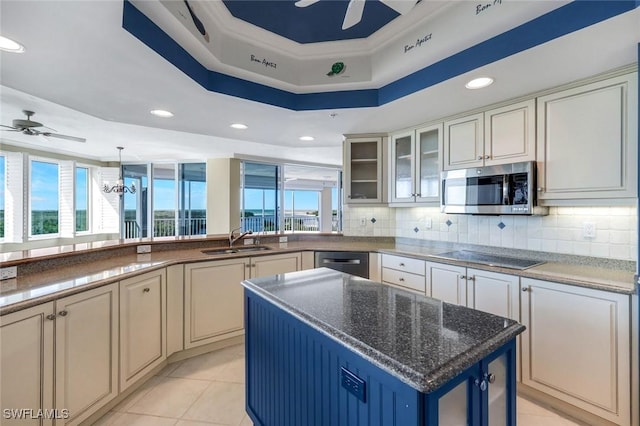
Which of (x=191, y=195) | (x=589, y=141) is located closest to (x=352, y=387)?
(x=589, y=141)

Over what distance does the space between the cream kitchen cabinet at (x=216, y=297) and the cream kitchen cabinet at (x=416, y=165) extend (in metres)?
1.64

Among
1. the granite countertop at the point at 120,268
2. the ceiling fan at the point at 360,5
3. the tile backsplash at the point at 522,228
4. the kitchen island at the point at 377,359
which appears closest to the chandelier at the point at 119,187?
the granite countertop at the point at 120,268

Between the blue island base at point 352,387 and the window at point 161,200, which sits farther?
the window at point 161,200

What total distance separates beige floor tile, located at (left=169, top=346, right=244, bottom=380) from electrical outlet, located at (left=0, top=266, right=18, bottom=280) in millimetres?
1275

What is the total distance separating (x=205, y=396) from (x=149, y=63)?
7.32 feet

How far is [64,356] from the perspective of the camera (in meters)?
1.50

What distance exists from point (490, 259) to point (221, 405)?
2337 millimetres

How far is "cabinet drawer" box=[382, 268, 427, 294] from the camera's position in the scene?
258 centimetres

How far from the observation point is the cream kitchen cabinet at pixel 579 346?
158 cm

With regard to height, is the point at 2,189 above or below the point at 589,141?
below

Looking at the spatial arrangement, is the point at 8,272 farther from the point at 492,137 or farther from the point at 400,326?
the point at 492,137

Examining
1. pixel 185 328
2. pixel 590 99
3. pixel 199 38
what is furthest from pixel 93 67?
pixel 590 99

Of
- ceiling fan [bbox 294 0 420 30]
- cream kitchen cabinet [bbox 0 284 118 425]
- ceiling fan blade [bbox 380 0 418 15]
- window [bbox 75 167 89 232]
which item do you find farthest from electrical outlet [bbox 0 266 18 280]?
window [bbox 75 167 89 232]

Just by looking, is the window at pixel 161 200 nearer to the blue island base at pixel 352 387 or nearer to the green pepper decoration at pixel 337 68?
the green pepper decoration at pixel 337 68
